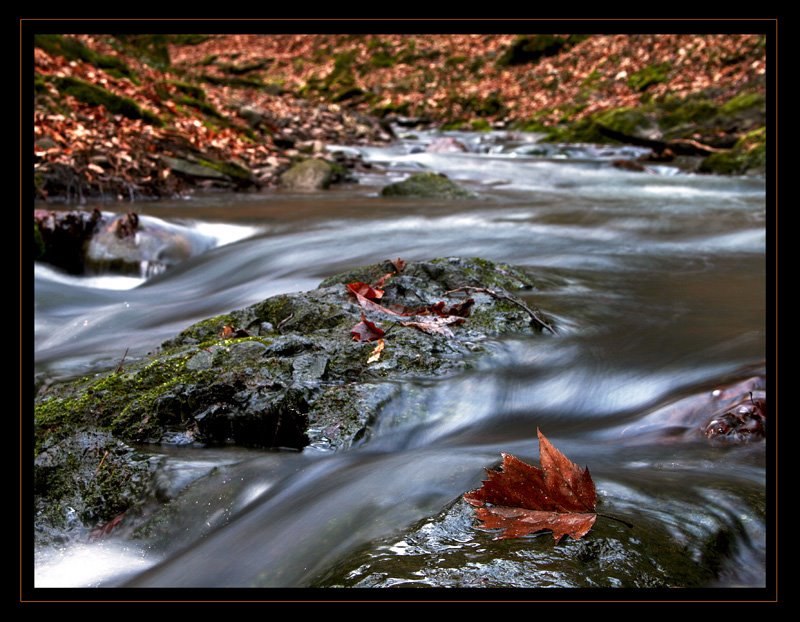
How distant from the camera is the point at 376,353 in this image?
2.75 m

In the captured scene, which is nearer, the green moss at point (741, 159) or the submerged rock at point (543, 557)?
the submerged rock at point (543, 557)

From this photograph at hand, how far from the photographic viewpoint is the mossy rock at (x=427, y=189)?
9289 mm

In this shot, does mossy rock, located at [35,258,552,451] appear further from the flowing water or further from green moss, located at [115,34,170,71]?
green moss, located at [115,34,170,71]

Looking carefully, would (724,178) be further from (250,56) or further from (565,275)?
(250,56)

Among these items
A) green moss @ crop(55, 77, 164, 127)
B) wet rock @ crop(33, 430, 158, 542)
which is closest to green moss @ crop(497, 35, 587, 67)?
green moss @ crop(55, 77, 164, 127)

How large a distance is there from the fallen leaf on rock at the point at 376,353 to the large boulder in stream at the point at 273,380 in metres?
0.01

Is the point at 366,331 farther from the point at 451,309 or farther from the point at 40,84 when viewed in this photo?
the point at 40,84

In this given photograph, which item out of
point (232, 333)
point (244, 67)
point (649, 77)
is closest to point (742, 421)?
point (232, 333)

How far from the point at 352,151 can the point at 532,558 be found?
13.3 metres

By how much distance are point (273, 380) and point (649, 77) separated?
679 inches

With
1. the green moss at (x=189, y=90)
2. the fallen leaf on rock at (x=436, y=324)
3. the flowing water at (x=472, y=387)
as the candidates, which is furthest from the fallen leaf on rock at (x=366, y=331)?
the green moss at (x=189, y=90)

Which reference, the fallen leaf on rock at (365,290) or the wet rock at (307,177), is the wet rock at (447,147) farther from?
the fallen leaf on rock at (365,290)

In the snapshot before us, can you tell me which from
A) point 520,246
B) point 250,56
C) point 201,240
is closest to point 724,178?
point 520,246

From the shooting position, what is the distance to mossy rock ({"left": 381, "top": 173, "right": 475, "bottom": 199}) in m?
9.29
